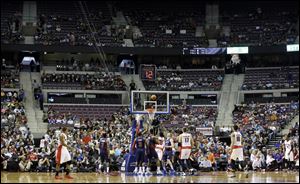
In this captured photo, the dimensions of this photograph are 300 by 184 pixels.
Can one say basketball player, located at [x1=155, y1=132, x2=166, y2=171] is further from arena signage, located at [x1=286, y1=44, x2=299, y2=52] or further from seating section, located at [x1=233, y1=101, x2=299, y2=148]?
arena signage, located at [x1=286, y1=44, x2=299, y2=52]

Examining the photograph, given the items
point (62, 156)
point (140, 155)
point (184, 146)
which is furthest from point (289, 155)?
point (62, 156)

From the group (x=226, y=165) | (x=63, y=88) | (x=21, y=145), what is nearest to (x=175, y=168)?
(x=226, y=165)

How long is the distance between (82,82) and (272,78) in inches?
635

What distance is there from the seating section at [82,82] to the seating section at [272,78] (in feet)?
35.5

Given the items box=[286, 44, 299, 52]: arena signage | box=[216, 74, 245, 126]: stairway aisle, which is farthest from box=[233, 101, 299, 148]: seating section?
box=[286, 44, 299, 52]: arena signage

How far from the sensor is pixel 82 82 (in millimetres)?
47438

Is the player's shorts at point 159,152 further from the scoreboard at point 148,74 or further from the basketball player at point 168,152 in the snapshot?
the scoreboard at point 148,74

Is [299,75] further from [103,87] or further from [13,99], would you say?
[13,99]

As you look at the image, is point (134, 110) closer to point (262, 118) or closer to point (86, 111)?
point (86, 111)

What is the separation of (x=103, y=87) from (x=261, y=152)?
65.6 ft

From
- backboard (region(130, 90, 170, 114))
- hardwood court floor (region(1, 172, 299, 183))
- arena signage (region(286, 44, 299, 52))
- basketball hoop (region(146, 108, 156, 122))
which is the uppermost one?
arena signage (region(286, 44, 299, 52))

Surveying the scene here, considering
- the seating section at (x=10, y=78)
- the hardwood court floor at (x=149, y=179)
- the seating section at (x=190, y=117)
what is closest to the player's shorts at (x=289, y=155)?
the hardwood court floor at (x=149, y=179)

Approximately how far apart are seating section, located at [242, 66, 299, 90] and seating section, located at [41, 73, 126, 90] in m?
10.8

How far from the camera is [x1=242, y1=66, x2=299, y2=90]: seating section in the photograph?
47.0m
